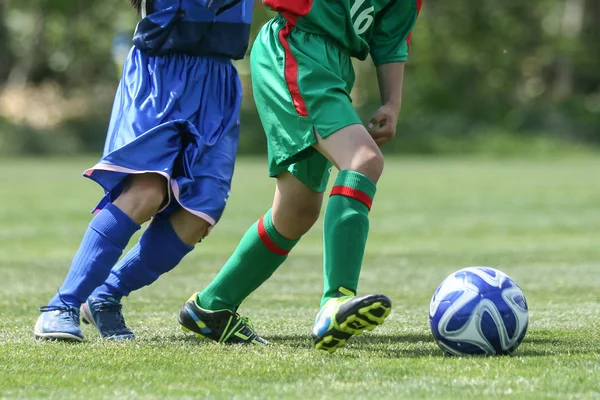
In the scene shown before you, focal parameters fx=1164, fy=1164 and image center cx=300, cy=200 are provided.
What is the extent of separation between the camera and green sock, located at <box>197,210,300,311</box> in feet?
17.3

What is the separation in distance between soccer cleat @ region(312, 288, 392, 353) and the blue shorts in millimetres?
1173

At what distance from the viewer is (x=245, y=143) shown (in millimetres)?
41094

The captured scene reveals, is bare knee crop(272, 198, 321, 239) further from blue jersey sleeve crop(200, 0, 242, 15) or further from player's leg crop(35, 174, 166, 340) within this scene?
blue jersey sleeve crop(200, 0, 242, 15)

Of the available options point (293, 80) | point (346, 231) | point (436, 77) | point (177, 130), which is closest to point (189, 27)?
point (177, 130)

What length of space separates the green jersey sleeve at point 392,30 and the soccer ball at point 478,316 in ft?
3.39

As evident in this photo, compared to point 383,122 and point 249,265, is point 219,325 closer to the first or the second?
point 249,265

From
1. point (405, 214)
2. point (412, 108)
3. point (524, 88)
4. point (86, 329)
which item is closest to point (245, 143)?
point (412, 108)

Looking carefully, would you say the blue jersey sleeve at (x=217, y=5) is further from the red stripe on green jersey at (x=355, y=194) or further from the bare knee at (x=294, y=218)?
the red stripe on green jersey at (x=355, y=194)

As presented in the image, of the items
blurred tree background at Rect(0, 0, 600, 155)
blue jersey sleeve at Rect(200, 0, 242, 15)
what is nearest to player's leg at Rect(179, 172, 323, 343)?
blue jersey sleeve at Rect(200, 0, 242, 15)

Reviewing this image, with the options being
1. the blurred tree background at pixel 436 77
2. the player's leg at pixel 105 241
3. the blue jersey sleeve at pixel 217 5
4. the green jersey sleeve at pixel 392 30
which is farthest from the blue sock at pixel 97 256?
the blurred tree background at pixel 436 77

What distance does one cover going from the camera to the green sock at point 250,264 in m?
5.29

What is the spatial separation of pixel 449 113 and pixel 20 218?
31.0 metres

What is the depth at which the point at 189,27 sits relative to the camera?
5527mm

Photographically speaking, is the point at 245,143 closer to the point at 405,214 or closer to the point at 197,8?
the point at 405,214
